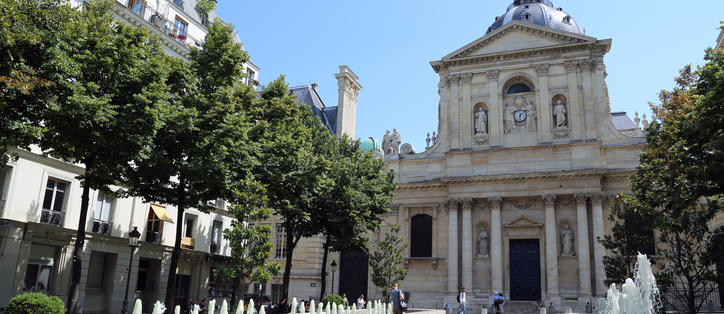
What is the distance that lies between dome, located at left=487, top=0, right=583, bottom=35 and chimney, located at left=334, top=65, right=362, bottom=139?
13329mm

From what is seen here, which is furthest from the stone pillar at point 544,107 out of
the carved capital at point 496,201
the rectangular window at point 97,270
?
the rectangular window at point 97,270

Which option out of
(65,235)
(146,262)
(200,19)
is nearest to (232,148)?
(65,235)

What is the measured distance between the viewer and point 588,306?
1276 inches

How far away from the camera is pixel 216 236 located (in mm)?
34531

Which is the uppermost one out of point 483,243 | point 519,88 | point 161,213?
point 519,88

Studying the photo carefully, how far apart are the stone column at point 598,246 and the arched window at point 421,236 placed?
1108cm

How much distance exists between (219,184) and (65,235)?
32.9 ft

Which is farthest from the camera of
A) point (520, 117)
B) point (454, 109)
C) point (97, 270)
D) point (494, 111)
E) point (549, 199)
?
point (454, 109)

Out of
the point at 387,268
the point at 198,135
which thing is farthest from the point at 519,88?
the point at 198,135

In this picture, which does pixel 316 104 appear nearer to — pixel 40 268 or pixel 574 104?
pixel 574 104

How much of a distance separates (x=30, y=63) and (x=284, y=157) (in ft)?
33.6

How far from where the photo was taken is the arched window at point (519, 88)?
1591 inches

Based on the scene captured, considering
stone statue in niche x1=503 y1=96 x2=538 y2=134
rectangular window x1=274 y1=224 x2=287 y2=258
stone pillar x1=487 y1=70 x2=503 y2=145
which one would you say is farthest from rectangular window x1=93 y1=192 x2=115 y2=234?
stone statue in niche x1=503 y1=96 x2=538 y2=134

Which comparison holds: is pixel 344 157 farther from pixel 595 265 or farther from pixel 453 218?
pixel 595 265
